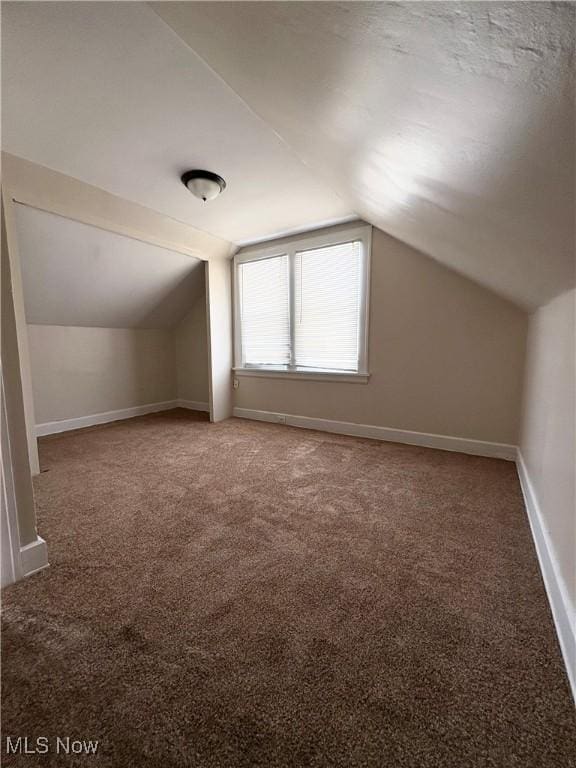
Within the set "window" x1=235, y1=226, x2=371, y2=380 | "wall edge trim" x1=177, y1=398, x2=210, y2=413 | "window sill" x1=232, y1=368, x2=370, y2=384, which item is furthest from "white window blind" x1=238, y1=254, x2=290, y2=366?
"wall edge trim" x1=177, y1=398, x2=210, y2=413

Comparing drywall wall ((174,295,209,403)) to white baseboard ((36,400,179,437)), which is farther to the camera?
drywall wall ((174,295,209,403))

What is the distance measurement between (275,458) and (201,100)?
2468 mm

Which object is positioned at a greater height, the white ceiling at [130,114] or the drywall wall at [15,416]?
the white ceiling at [130,114]

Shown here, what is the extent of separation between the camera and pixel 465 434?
2805 millimetres

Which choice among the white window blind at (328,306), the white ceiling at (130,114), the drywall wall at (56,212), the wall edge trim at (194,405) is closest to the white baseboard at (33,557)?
the drywall wall at (56,212)

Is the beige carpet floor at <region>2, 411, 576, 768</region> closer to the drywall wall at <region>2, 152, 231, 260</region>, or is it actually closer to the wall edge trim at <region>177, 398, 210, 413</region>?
the drywall wall at <region>2, 152, 231, 260</region>

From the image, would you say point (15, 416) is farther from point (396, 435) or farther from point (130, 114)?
point (396, 435)

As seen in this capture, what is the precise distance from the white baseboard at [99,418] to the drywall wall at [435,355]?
2.91 meters

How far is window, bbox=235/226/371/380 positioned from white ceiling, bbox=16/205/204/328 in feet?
2.77

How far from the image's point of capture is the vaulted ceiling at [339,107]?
0.57 m

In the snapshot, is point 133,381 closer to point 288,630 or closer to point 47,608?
point 47,608

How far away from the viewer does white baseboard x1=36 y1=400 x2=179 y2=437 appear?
354 cm
